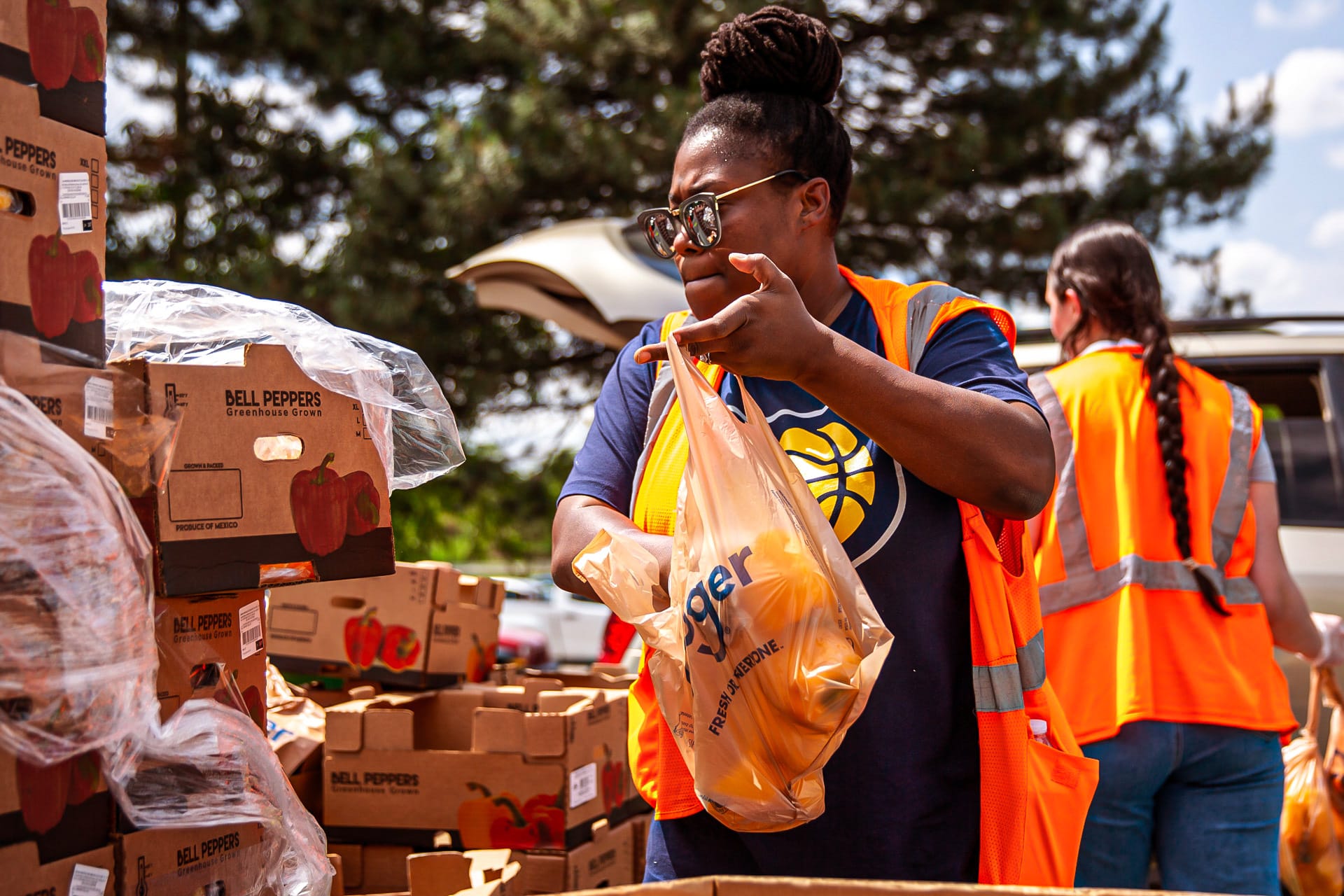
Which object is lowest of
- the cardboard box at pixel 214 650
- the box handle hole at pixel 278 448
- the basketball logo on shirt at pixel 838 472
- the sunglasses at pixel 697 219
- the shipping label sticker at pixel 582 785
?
the shipping label sticker at pixel 582 785

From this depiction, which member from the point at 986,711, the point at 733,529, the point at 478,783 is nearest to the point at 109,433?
the point at 733,529

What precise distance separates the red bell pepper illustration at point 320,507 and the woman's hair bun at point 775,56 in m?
0.87

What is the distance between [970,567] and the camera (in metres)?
1.53

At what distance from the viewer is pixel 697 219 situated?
1607mm

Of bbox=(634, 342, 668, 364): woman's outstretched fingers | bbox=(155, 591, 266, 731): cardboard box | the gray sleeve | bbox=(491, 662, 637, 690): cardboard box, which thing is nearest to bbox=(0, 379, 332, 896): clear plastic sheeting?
bbox=(155, 591, 266, 731): cardboard box

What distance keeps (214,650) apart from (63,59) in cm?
85

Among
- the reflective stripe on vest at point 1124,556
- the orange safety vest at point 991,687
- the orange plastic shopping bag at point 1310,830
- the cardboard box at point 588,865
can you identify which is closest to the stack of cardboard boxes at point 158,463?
the cardboard box at point 588,865

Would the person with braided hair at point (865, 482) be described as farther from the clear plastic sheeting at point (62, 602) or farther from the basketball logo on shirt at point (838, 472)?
the clear plastic sheeting at point (62, 602)

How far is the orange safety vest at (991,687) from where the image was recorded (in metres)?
1.51

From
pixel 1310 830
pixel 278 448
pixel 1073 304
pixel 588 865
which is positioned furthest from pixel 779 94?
pixel 1310 830

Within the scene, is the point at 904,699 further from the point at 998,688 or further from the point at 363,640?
the point at 363,640

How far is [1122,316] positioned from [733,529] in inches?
64.5

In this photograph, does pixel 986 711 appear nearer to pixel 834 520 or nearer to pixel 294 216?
pixel 834 520

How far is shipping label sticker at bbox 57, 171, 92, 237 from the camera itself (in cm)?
147
